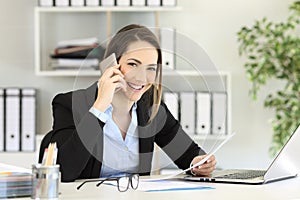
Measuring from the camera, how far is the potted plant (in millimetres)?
4152

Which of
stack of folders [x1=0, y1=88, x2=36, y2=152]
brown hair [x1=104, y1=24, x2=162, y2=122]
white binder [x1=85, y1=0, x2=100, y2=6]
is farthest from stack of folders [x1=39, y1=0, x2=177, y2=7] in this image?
brown hair [x1=104, y1=24, x2=162, y2=122]

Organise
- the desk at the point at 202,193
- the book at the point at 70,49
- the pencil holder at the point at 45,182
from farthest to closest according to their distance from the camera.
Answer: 1. the book at the point at 70,49
2. the desk at the point at 202,193
3. the pencil holder at the point at 45,182

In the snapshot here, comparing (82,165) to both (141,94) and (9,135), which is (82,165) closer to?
(141,94)

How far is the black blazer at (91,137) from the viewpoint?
2160 mm

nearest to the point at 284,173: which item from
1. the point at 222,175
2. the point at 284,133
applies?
the point at 222,175

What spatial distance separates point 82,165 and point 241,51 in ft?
7.63

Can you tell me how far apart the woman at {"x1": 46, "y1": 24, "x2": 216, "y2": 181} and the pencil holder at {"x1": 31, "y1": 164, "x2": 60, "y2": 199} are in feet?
1.37

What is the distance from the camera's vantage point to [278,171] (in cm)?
222

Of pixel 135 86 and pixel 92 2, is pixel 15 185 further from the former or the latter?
pixel 92 2

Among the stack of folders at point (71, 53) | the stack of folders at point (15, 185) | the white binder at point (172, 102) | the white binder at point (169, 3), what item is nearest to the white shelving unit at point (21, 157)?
the stack of folders at point (71, 53)

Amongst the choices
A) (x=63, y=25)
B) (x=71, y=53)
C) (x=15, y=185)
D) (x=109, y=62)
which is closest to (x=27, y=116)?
(x=71, y=53)

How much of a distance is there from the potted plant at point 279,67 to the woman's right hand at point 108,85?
7.13 ft

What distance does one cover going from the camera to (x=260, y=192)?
1947 mm

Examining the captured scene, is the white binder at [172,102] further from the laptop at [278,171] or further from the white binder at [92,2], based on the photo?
the white binder at [92,2]
